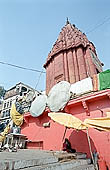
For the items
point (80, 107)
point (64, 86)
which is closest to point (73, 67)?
point (64, 86)

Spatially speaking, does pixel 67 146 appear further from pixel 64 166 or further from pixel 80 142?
pixel 64 166

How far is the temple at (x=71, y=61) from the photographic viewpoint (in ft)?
41.3

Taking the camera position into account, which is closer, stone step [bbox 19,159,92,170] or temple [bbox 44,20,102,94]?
stone step [bbox 19,159,92,170]

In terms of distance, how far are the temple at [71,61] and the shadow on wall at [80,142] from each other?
5733 mm

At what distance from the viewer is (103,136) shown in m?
6.54

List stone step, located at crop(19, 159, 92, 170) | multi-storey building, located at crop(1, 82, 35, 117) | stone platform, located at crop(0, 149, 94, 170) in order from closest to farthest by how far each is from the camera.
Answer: stone platform, located at crop(0, 149, 94, 170)
stone step, located at crop(19, 159, 92, 170)
multi-storey building, located at crop(1, 82, 35, 117)

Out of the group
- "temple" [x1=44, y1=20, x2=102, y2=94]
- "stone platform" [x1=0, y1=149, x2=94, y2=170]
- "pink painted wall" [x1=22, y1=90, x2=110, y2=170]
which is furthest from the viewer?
"temple" [x1=44, y1=20, x2=102, y2=94]

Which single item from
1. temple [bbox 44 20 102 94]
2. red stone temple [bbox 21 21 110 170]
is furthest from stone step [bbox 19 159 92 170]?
temple [bbox 44 20 102 94]

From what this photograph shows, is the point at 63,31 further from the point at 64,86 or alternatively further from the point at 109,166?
the point at 109,166

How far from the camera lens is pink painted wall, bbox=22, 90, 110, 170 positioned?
21.2 ft

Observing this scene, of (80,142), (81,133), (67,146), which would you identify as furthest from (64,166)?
(81,133)

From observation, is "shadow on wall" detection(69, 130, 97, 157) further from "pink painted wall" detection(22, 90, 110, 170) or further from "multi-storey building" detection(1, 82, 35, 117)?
"multi-storey building" detection(1, 82, 35, 117)

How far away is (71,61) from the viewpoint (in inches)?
527

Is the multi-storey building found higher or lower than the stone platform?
higher
